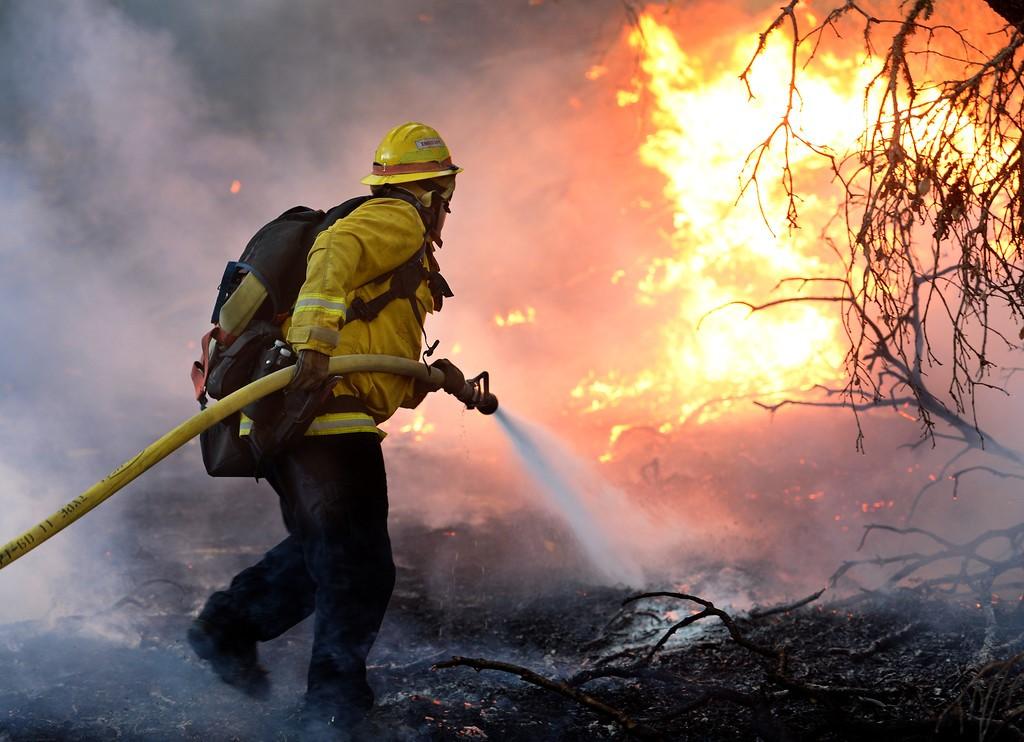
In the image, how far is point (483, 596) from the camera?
4871mm

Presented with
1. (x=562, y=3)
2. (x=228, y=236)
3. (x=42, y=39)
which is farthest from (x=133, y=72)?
(x=562, y=3)

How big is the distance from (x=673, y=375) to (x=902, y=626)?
4253mm

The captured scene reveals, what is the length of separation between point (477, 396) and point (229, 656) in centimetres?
145

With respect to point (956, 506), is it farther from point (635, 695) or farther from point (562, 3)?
point (562, 3)

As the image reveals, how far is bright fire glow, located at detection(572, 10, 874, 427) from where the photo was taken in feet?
25.2

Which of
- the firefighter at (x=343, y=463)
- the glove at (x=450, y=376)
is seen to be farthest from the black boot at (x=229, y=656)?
the glove at (x=450, y=376)

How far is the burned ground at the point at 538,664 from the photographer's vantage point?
9.82ft

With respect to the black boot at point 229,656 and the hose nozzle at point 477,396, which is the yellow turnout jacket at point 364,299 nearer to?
the hose nozzle at point 477,396

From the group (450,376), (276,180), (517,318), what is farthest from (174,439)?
(276,180)

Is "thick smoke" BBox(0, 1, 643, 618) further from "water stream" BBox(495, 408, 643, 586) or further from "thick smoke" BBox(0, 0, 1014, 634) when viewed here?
"water stream" BBox(495, 408, 643, 586)

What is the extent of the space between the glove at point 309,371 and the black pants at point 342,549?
0.25 meters

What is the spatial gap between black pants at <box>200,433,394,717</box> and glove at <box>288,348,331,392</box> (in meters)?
0.25

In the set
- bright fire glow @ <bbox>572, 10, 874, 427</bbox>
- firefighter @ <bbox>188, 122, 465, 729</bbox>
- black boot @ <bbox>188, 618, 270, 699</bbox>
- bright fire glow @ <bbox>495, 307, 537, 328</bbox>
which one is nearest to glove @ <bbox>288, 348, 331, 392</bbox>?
firefighter @ <bbox>188, 122, 465, 729</bbox>

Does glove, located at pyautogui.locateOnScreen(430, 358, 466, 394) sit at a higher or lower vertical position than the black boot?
higher
